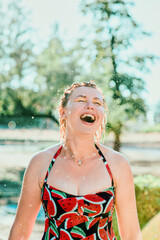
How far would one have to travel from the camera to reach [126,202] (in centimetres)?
110

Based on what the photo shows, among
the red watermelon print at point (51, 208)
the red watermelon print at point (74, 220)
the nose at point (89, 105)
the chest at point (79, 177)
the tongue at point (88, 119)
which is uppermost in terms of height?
the nose at point (89, 105)

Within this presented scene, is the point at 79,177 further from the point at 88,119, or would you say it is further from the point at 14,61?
the point at 14,61

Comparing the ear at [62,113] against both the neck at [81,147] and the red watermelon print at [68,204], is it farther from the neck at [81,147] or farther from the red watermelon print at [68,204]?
the red watermelon print at [68,204]

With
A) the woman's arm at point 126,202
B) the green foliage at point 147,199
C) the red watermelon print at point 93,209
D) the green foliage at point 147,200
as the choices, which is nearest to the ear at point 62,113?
the woman's arm at point 126,202

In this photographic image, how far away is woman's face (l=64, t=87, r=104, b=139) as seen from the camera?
3.52 feet

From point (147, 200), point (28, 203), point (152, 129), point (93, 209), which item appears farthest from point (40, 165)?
point (152, 129)

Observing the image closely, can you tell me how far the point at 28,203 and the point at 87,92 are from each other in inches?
18.4

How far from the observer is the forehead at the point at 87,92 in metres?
1.12

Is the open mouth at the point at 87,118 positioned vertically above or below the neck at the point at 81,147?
above

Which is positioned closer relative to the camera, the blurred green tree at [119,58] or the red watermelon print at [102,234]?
the red watermelon print at [102,234]

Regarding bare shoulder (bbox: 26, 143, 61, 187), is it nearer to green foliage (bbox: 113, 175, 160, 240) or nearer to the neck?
the neck

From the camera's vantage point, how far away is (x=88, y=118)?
1.08 meters

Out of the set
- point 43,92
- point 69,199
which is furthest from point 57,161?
point 43,92

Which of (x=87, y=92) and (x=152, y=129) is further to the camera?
(x=152, y=129)
